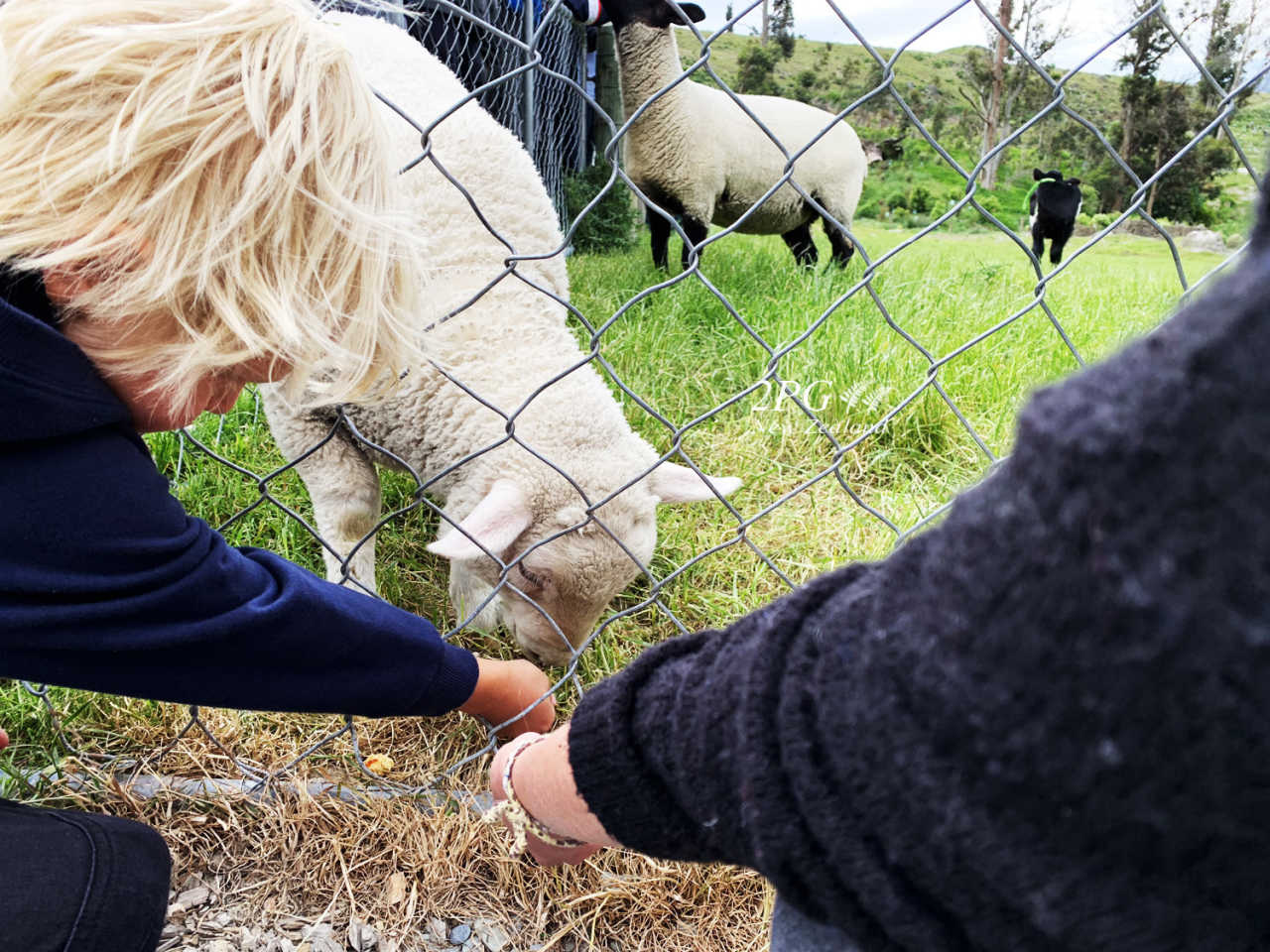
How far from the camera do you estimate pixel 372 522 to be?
1938 millimetres

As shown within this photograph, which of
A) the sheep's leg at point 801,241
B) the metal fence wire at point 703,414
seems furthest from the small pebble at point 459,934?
the sheep's leg at point 801,241

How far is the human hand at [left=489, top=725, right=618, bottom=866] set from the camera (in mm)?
856

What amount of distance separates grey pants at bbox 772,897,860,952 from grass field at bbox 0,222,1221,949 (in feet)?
1.67

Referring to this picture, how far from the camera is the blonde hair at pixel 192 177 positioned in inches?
34.4

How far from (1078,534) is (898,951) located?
323 mm

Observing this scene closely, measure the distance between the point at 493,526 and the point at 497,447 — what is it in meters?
0.18

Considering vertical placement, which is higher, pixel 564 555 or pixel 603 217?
pixel 603 217

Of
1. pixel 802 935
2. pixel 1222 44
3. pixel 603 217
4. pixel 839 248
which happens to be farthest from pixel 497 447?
pixel 603 217

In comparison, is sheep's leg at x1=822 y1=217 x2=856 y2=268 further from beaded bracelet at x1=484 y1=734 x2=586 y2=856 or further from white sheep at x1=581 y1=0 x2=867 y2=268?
beaded bracelet at x1=484 y1=734 x2=586 y2=856

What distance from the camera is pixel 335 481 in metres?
1.83

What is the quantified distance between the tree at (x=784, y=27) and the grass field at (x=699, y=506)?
2.62ft

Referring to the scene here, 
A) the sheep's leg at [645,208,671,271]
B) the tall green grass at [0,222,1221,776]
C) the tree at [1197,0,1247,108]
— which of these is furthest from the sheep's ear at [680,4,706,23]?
the tree at [1197,0,1247,108]

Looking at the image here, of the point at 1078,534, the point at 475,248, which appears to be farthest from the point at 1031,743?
the point at 475,248

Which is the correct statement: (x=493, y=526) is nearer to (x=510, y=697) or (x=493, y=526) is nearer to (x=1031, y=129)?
(x=510, y=697)
